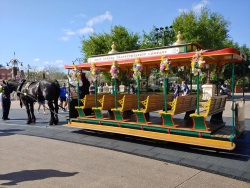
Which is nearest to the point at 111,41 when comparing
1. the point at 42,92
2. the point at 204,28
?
the point at 204,28

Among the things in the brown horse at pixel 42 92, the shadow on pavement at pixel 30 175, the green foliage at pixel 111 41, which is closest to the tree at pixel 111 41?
the green foliage at pixel 111 41

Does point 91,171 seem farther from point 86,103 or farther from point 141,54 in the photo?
point 141,54

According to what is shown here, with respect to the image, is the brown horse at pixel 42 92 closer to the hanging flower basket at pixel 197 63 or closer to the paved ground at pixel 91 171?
the paved ground at pixel 91 171

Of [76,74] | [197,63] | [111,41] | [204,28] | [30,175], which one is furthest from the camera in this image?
[111,41]

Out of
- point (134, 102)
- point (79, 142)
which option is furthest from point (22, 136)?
point (134, 102)

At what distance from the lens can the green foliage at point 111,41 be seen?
101ft

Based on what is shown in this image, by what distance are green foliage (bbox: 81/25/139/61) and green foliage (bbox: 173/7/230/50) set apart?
7542 millimetres

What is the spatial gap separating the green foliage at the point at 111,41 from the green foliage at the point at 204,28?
7542 mm

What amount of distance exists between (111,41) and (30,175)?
28252 millimetres

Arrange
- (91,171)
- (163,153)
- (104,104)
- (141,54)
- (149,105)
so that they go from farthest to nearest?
(104,104)
(141,54)
(149,105)
(163,153)
(91,171)

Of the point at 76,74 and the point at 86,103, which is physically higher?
the point at 76,74

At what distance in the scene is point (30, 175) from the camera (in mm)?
4102

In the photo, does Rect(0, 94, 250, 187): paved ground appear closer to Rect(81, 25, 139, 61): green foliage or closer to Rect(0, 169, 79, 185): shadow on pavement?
Rect(0, 169, 79, 185): shadow on pavement

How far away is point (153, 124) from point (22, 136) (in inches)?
185
